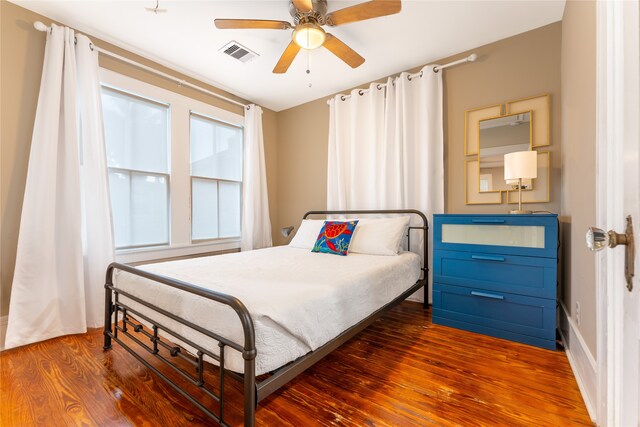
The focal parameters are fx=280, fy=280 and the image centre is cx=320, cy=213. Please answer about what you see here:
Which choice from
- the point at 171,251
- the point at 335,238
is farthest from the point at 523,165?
the point at 171,251

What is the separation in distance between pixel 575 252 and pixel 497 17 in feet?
6.48

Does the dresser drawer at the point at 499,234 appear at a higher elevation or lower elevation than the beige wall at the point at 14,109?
lower

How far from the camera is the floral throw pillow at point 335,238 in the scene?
2631 mm

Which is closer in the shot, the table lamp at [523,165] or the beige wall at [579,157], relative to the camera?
the beige wall at [579,157]

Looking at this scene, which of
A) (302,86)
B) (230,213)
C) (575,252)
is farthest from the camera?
(230,213)

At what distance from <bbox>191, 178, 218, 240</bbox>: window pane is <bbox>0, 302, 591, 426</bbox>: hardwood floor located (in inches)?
60.2

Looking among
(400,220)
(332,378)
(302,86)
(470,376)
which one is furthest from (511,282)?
(302,86)

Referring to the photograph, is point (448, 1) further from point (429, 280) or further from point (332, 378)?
point (332, 378)

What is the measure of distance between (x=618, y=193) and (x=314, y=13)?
2.04 metres

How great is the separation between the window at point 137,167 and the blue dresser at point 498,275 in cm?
285

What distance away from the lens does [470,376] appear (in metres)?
1.67

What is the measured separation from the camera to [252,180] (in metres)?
3.75

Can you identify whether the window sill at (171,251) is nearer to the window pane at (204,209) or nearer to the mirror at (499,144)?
the window pane at (204,209)

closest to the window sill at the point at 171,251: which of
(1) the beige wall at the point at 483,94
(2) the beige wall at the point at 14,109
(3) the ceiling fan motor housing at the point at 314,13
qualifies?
(2) the beige wall at the point at 14,109
